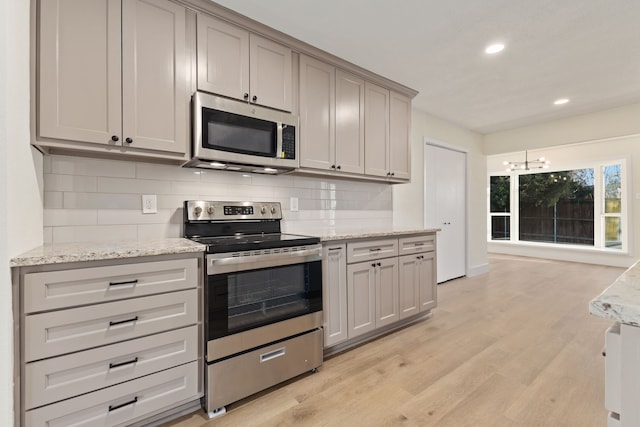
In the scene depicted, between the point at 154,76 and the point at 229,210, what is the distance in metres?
0.97

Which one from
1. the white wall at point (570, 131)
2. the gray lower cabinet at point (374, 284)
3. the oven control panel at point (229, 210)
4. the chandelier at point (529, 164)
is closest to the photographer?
the oven control panel at point (229, 210)

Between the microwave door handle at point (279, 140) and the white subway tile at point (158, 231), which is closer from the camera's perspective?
the white subway tile at point (158, 231)

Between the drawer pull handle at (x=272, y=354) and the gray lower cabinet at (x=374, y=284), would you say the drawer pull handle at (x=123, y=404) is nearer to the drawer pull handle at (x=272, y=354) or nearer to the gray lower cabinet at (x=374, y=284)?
the drawer pull handle at (x=272, y=354)

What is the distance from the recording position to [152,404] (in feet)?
4.95

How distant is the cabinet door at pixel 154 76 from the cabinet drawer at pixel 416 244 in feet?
6.40

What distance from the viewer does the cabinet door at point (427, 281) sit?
2916 mm

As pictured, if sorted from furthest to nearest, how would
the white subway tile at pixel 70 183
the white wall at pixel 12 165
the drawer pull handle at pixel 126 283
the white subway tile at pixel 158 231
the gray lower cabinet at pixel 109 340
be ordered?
the white subway tile at pixel 158 231 < the white subway tile at pixel 70 183 < the drawer pull handle at pixel 126 283 < the gray lower cabinet at pixel 109 340 < the white wall at pixel 12 165

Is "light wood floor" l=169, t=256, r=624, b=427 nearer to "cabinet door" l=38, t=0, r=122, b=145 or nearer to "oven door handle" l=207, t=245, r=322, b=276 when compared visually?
"oven door handle" l=207, t=245, r=322, b=276

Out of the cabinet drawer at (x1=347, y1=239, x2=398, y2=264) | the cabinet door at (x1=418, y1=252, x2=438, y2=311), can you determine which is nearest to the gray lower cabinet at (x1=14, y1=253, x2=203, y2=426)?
the cabinet drawer at (x1=347, y1=239, x2=398, y2=264)

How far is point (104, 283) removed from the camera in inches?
54.6


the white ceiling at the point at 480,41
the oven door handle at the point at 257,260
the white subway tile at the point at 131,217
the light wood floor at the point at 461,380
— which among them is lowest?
the light wood floor at the point at 461,380

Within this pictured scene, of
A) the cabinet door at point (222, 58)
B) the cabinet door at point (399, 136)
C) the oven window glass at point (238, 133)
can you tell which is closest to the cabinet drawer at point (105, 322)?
the oven window glass at point (238, 133)

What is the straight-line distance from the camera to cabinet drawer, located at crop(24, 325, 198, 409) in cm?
126

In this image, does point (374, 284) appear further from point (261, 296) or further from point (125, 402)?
point (125, 402)
